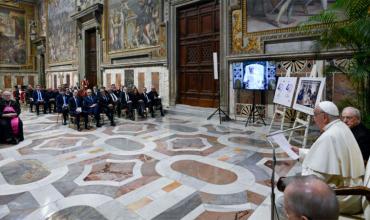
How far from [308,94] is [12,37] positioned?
23455mm

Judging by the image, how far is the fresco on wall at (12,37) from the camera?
21.3 m

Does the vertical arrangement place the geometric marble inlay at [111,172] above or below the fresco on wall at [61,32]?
below

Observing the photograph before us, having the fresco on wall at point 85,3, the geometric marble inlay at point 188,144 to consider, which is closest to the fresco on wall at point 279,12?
the geometric marble inlay at point 188,144

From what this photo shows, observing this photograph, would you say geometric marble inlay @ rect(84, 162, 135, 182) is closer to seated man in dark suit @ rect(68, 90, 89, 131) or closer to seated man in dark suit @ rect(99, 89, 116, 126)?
seated man in dark suit @ rect(68, 90, 89, 131)

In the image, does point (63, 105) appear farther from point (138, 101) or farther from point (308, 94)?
point (308, 94)

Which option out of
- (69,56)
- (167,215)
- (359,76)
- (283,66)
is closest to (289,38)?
(283,66)

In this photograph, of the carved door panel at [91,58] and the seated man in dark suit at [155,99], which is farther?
the carved door panel at [91,58]

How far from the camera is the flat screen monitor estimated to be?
769 centimetres

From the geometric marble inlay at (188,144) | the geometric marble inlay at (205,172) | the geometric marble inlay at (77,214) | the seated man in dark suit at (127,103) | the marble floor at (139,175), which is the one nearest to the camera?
the geometric marble inlay at (77,214)

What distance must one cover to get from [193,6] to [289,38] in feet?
14.2

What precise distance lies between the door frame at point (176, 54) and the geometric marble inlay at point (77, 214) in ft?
21.6

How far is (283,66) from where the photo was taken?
24.8ft

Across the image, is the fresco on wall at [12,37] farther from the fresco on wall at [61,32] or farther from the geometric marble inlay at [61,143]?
the geometric marble inlay at [61,143]

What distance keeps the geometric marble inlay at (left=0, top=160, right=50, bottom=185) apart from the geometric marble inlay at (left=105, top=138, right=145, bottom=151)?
1.60 metres
